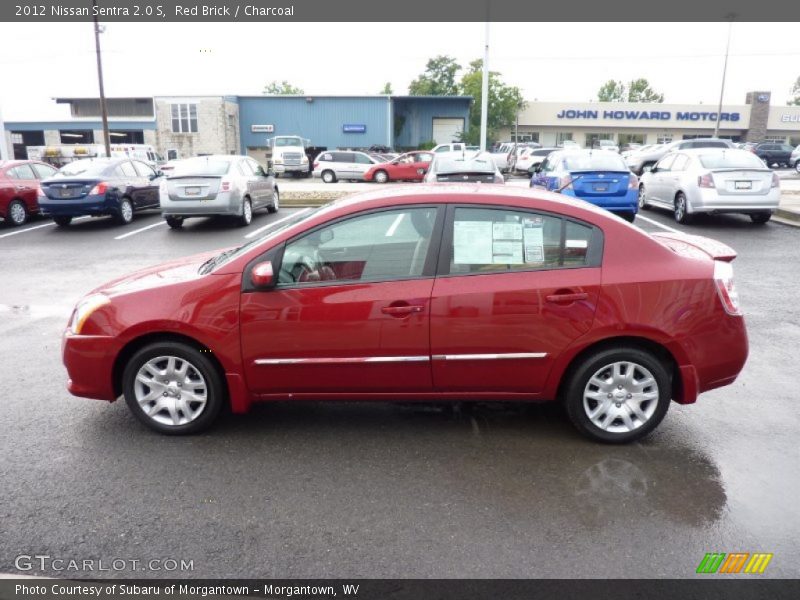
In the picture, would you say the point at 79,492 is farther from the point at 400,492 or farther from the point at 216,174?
the point at 216,174

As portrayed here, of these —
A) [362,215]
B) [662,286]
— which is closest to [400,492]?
[362,215]

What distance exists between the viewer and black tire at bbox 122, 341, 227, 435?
406cm

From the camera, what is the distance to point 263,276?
390 cm

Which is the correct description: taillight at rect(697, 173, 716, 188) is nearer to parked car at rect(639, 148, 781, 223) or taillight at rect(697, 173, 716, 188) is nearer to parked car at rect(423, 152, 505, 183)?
parked car at rect(639, 148, 781, 223)

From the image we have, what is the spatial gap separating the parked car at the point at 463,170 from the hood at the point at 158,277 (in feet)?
27.5

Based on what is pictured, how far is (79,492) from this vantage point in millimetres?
3553

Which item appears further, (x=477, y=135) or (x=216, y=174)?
(x=477, y=135)

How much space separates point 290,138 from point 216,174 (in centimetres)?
2371

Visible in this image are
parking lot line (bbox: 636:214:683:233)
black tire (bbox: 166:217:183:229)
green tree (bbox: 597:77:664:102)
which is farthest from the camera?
green tree (bbox: 597:77:664:102)

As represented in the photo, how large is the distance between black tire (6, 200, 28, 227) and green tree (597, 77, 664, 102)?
117 meters

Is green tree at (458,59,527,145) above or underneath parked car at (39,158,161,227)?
above

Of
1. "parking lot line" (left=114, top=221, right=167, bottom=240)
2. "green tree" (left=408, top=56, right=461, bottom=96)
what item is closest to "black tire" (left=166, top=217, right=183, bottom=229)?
"parking lot line" (left=114, top=221, right=167, bottom=240)

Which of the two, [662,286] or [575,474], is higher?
[662,286]

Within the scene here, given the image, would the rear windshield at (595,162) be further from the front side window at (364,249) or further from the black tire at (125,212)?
the black tire at (125,212)
